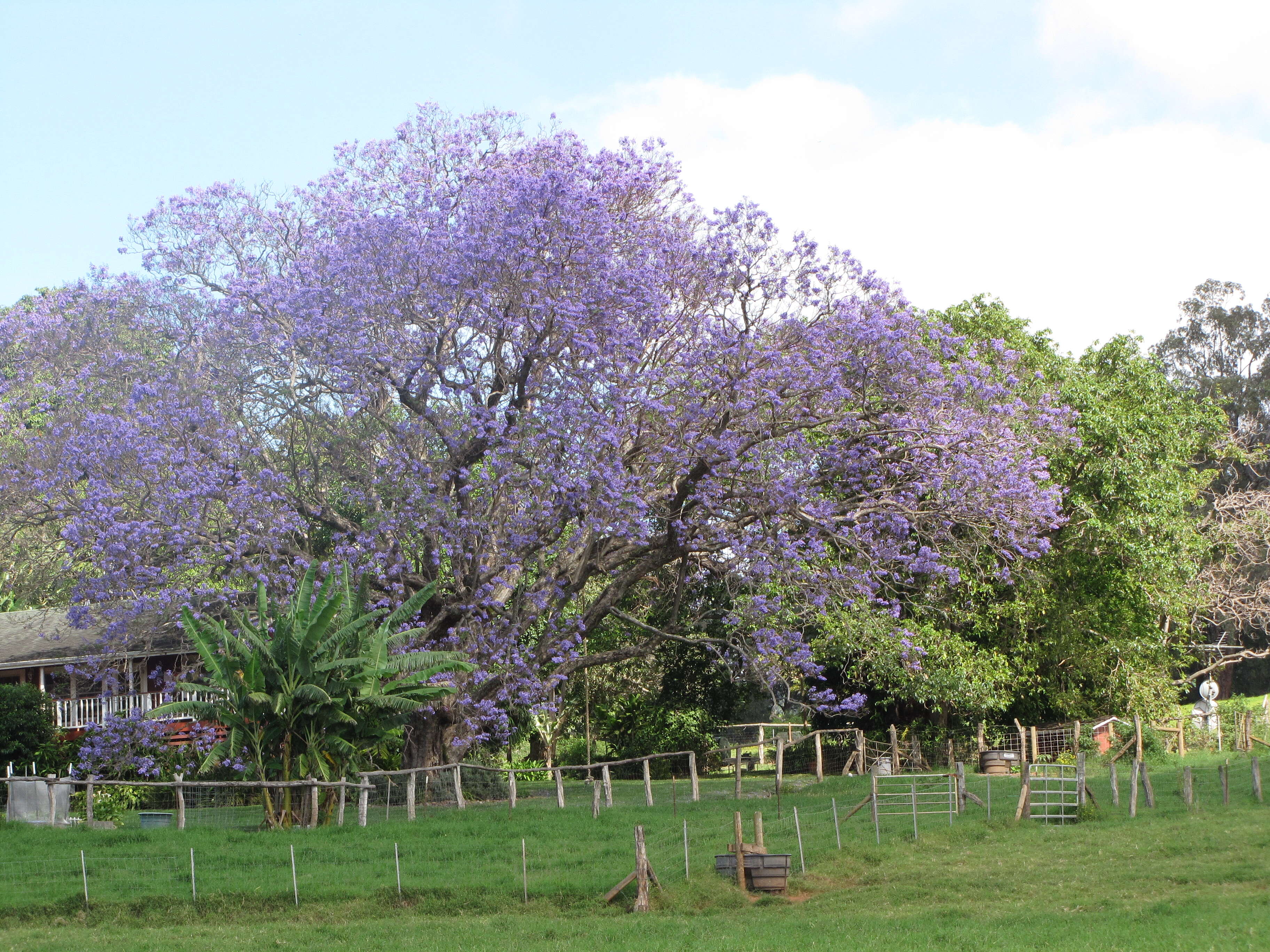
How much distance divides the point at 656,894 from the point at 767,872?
154cm

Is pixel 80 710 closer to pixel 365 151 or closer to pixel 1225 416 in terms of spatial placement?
pixel 365 151

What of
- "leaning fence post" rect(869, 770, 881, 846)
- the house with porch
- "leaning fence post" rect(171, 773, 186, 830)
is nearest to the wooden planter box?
"leaning fence post" rect(869, 770, 881, 846)

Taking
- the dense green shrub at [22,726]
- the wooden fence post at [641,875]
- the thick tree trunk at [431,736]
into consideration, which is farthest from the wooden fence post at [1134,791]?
the dense green shrub at [22,726]

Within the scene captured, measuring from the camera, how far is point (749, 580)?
23.4 meters

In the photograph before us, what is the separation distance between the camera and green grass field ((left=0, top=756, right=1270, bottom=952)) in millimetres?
14266

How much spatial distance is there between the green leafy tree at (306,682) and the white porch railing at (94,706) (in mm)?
7811

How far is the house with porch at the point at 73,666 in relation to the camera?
27.8 metres

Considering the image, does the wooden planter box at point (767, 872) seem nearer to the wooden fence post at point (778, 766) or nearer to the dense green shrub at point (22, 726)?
the wooden fence post at point (778, 766)

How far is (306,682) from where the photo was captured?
2081cm

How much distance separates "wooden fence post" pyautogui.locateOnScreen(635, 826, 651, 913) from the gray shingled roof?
11.2m

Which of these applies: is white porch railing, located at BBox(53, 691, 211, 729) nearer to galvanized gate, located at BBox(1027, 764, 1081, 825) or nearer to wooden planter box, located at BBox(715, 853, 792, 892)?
wooden planter box, located at BBox(715, 853, 792, 892)

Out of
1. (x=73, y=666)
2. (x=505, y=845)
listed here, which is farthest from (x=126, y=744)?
(x=505, y=845)

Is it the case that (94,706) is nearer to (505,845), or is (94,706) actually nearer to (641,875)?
(505,845)

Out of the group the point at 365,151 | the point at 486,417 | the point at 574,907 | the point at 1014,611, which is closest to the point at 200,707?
the point at 486,417
